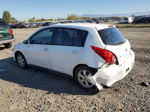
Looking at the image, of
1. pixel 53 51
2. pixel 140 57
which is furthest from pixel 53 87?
pixel 140 57

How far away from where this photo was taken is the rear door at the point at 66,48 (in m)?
4.55

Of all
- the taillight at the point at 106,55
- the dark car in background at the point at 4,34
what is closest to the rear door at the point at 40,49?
the taillight at the point at 106,55

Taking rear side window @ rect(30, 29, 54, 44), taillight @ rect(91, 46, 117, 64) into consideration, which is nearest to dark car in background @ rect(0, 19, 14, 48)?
rear side window @ rect(30, 29, 54, 44)

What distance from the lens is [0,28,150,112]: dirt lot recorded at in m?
3.90

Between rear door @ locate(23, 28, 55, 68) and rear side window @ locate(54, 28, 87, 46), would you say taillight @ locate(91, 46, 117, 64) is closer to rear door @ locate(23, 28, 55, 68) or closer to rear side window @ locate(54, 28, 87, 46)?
rear side window @ locate(54, 28, 87, 46)

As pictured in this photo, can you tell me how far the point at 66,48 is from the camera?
15.7 ft

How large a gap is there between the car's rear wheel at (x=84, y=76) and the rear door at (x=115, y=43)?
0.71 m

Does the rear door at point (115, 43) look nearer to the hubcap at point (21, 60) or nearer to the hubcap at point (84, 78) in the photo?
the hubcap at point (84, 78)

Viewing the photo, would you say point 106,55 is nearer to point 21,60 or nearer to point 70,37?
point 70,37

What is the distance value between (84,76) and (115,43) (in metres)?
1.14

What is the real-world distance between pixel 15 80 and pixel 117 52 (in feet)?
10.7

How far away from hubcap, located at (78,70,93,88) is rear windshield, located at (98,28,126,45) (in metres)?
0.90

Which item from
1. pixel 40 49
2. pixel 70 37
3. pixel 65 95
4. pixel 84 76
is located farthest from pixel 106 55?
pixel 40 49

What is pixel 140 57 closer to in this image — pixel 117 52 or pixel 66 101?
pixel 117 52
